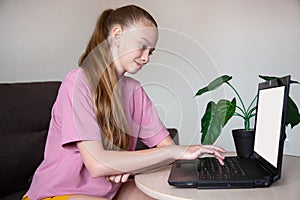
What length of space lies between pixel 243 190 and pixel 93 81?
48 centimetres

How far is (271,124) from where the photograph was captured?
952 millimetres

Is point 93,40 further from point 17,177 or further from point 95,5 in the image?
point 95,5

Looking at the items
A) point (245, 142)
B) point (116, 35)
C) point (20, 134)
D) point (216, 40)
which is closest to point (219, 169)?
point (245, 142)

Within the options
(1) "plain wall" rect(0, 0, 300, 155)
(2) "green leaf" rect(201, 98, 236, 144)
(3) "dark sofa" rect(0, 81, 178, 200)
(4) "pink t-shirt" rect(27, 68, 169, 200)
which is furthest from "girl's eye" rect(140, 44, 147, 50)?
(1) "plain wall" rect(0, 0, 300, 155)

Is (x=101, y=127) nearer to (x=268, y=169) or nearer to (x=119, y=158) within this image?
(x=119, y=158)

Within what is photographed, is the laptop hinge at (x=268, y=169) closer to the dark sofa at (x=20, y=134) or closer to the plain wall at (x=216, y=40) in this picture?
the dark sofa at (x=20, y=134)

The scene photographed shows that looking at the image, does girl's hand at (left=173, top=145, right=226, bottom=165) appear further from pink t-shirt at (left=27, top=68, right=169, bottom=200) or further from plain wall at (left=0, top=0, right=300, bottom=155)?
plain wall at (left=0, top=0, right=300, bottom=155)

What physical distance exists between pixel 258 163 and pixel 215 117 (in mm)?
290

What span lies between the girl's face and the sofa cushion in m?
0.49

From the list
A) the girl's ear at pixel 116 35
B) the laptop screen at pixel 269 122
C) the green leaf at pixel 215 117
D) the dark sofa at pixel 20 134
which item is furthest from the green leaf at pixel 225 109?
the dark sofa at pixel 20 134

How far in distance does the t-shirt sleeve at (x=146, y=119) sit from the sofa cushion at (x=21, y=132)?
41cm

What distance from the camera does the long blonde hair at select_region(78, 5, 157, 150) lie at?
3.28 feet

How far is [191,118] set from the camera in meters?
1.79

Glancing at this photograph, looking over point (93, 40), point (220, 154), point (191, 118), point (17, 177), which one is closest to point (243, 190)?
point (220, 154)
